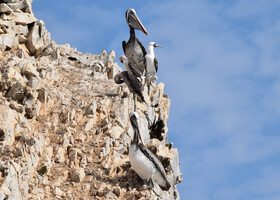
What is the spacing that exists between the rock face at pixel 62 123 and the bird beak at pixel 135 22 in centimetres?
278

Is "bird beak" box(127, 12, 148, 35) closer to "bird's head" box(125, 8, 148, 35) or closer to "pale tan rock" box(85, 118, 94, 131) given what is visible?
"bird's head" box(125, 8, 148, 35)

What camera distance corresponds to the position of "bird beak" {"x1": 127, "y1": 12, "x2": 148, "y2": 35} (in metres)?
28.3

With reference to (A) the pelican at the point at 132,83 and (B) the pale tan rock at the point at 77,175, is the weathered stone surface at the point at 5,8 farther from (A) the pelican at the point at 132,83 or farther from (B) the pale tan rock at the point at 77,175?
(B) the pale tan rock at the point at 77,175

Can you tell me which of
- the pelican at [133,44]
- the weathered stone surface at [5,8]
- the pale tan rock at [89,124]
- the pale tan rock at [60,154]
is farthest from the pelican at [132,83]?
the weathered stone surface at [5,8]

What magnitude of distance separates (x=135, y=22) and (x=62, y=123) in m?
6.58

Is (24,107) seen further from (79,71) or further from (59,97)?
(79,71)

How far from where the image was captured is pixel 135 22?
93.4ft

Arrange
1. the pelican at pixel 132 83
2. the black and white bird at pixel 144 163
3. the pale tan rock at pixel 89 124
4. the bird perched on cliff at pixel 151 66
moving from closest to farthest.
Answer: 1. the black and white bird at pixel 144 163
2. the pale tan rock at pixel 89 124
3. the pelican at pixel 132 83
4. the bird perched on cliff at pixel 151 66

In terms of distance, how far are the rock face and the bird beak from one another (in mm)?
2775

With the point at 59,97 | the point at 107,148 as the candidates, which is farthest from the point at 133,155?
the point at 59,97

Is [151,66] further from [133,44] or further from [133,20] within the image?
[133,20]

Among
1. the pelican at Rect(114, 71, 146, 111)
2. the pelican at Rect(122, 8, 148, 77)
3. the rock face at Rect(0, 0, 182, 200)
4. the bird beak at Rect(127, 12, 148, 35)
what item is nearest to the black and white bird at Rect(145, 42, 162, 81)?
the rock face at Rect(0, 0, 182, 200)

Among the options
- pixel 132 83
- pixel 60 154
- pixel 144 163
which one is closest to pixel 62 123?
pixel 60 154

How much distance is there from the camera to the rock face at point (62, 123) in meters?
20.4
